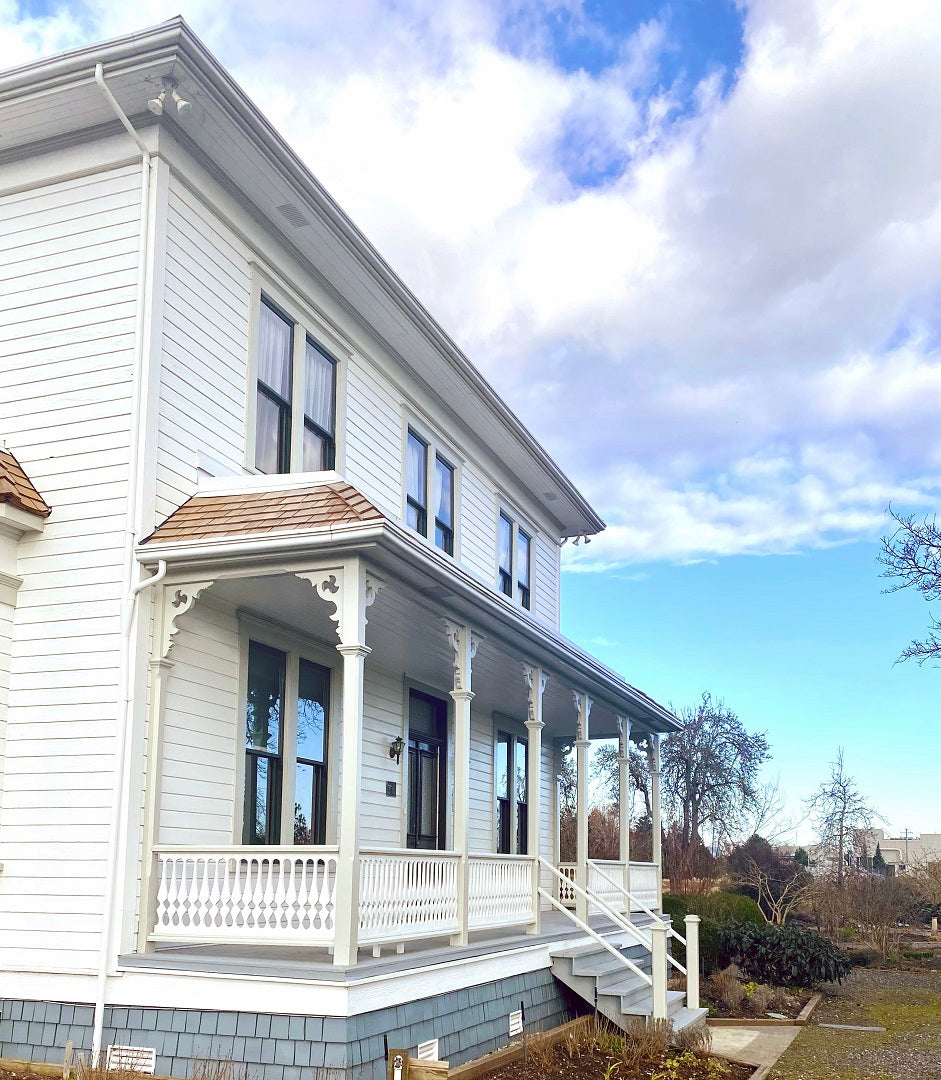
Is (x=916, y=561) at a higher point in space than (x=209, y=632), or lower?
higher

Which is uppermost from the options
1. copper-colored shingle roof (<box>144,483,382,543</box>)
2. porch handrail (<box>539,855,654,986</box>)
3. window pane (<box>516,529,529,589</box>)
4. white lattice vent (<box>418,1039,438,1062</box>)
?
window pane (<box>516,529,529,589</box>)

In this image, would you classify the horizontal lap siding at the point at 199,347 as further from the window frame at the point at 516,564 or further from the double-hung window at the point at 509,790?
the double-hung window at the point at 509,790

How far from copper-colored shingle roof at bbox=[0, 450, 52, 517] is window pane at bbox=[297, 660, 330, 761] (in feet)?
10.6

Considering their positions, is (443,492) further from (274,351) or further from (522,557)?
(274,351)

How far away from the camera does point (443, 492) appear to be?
15844mm

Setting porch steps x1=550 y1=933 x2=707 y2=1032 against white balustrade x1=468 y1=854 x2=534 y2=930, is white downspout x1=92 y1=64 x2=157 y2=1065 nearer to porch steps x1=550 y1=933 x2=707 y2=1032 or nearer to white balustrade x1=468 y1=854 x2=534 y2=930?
white balustrade x1=468 y1=854 x2=534 y2=930

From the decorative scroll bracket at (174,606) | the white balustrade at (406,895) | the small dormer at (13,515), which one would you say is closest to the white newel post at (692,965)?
the white balustrade at (406,895)

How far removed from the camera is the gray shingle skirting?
303 inches

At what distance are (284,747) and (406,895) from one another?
2524 millimetres

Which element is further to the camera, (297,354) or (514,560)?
(514,560)

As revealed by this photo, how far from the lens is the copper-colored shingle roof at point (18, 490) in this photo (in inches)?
357

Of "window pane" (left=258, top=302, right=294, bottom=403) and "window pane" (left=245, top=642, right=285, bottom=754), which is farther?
"window pane" (left=258, top=302, right=294, bottom=403)

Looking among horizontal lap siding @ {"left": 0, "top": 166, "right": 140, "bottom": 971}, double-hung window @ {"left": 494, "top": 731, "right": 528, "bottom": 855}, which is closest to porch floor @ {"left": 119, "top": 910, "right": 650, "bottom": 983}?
horizontal lap siding @ {"left": 0, "top": 166, "right": 140, "bottom": 971}

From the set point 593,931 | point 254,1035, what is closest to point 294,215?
point 254,1035
